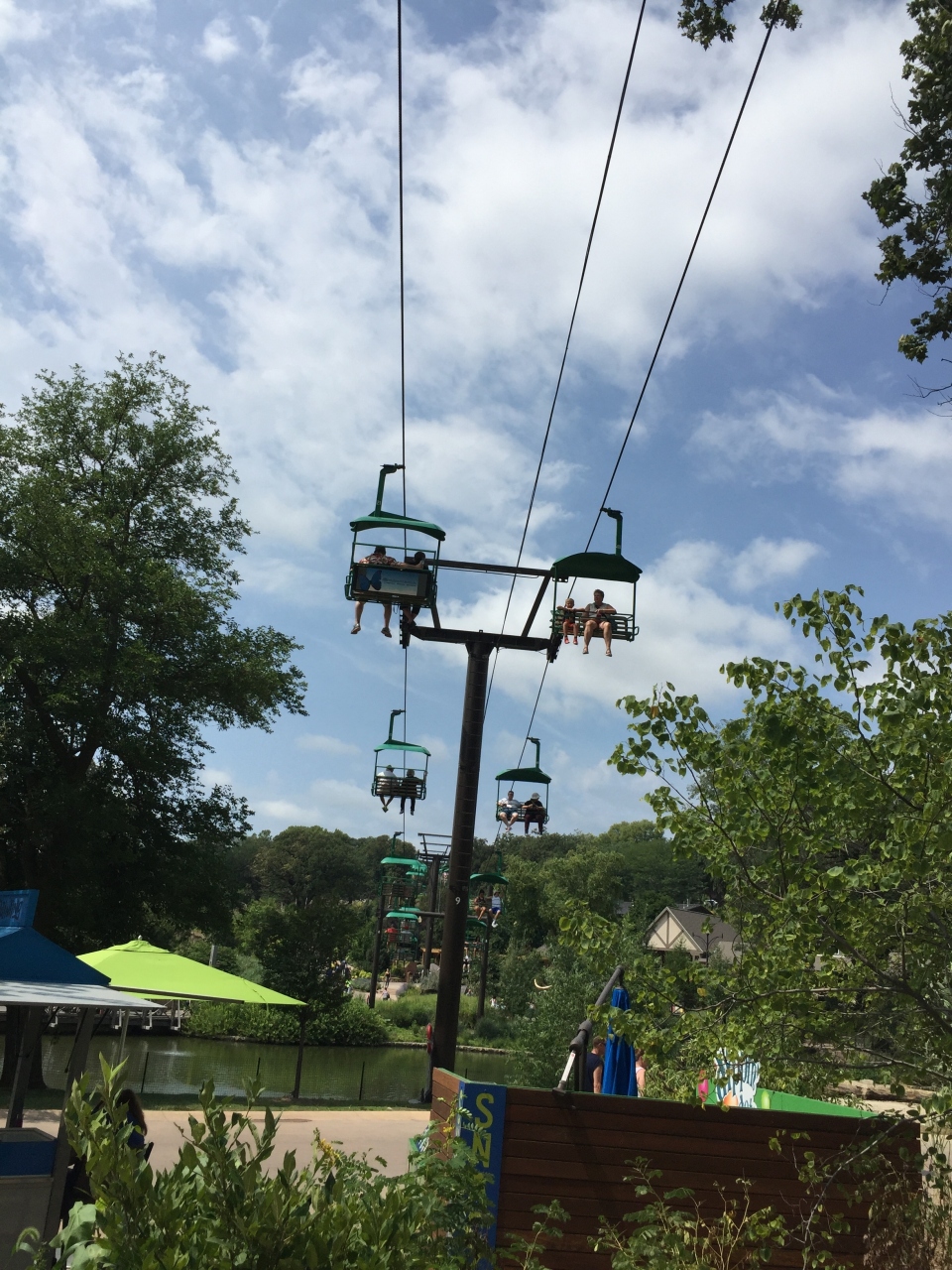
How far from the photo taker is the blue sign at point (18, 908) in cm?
740

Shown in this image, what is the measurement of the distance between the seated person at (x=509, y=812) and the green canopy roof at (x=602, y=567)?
7.58 m

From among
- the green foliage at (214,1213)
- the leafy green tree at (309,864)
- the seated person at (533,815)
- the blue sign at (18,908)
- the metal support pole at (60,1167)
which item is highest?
the leafy green tree at (309,864)

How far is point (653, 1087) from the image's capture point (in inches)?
345

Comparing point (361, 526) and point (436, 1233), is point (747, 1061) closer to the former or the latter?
point (436, 1233)

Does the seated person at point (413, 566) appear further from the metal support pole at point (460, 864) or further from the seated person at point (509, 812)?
the seated person at point (509, 812)

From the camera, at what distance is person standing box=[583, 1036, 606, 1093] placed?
356 inches

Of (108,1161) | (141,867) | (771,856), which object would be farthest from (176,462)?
(108,1161)

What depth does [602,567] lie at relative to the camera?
12547 mm

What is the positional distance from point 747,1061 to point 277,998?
9850 millimetres

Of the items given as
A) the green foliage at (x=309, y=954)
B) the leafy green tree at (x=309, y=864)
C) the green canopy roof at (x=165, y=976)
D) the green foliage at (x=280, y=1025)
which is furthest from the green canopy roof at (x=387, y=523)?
the leafy green tree at (x=309, y=864)

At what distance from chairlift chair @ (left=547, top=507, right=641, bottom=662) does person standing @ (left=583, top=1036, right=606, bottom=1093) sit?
484cm

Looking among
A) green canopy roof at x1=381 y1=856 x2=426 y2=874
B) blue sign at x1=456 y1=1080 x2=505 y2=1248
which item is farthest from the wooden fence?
green canopy roof at x1=381 y1=856 x2=426 y2=874

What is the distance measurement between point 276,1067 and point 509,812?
14.3 m

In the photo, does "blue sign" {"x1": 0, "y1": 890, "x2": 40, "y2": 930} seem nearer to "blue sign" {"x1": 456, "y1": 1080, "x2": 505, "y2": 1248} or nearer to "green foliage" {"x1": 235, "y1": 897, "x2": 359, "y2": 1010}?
"blue sign" {"x1": 456, "y1": 1080, "x2": 505, "y2": 1248}
